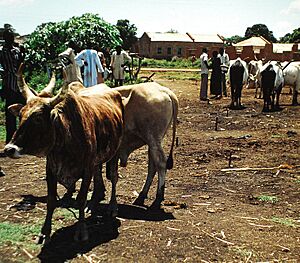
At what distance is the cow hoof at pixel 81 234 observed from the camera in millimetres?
5141

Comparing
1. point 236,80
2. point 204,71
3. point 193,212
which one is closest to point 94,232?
point 193,212

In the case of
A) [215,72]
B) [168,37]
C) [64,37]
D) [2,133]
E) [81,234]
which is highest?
[64,37]

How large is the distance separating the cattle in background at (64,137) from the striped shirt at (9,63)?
153 inches

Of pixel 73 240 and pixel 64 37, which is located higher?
pixel 64 37

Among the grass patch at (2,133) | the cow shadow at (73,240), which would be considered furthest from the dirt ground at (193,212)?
the grass patch at (2,133)

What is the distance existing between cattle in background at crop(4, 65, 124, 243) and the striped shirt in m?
3.87

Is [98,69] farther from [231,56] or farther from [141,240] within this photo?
[231,56]

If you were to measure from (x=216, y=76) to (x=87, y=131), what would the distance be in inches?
565

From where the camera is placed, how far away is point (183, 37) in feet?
247

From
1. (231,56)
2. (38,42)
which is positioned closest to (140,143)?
(38,42)

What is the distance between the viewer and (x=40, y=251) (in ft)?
16.0

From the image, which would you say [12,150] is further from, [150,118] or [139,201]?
[139,201]

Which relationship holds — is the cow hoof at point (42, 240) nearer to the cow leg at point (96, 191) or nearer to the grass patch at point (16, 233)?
the grass patch at point (16, 233)

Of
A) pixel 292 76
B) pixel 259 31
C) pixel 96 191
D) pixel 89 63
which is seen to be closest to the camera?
Answer: pixel 96 191
